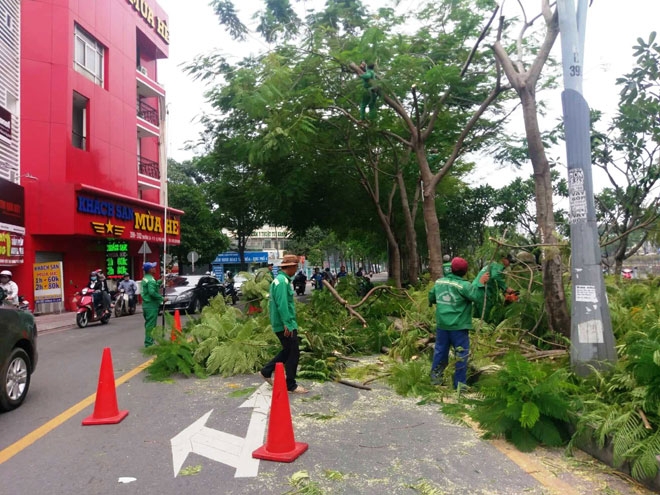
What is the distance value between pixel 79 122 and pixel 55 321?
31.6 ft

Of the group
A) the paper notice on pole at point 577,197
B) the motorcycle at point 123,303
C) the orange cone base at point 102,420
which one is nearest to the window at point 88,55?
the motorcycle at point 123,303

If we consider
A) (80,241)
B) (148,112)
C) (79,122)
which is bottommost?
(80,241)

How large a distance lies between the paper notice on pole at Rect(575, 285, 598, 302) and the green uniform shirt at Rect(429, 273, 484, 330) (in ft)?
3.62

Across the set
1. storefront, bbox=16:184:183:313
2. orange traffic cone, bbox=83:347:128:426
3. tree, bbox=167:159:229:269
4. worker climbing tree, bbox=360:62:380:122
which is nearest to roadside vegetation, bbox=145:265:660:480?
orange traffic cone, bbox=83:347:128:426

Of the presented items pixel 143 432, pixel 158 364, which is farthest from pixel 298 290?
pixel 143 432

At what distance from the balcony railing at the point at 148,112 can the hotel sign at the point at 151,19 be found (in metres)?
4.01

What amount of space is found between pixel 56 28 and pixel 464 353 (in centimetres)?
2084

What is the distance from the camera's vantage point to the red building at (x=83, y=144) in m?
20.2

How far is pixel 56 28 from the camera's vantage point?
20.8 meters

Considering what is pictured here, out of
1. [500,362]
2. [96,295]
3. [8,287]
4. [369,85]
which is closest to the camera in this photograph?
[500,362]

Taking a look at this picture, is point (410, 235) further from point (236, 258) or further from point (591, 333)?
point (236, 258)

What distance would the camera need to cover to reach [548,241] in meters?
6.92

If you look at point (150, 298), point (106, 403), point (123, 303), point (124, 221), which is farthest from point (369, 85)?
point (124, 221)

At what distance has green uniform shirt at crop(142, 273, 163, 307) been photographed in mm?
10625
